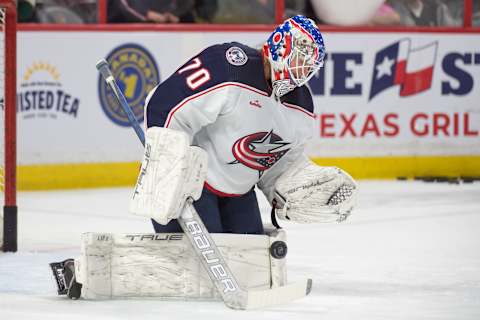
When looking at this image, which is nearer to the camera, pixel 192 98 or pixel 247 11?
pixel 192 98

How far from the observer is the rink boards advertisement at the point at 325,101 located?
22.8ft

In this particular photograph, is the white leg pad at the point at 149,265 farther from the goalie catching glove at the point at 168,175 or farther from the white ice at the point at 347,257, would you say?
the goalie catching glove at the point at 168,175

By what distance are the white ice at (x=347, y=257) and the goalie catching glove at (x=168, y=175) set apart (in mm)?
294

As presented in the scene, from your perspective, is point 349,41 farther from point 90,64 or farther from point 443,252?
point 443,252

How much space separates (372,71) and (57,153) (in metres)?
2.06

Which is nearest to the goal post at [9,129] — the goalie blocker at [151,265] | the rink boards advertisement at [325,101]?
the goalie blocker at [151,265]

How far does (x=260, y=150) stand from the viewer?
365 centimetres

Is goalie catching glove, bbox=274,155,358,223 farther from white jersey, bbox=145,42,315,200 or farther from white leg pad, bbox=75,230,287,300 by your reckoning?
white leg pad, bbox=75,230,287,300

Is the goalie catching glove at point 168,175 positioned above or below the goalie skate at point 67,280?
above

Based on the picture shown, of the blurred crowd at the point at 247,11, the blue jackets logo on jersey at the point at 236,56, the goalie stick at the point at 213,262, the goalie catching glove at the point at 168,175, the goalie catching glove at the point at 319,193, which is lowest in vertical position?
the goalie stick at the point at 213,262

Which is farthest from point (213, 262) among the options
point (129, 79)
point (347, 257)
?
point (129, 79)

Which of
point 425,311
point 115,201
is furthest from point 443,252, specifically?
point 115,201

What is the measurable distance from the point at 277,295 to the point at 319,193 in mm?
387

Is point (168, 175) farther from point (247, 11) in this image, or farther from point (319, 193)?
point (247, 11)
